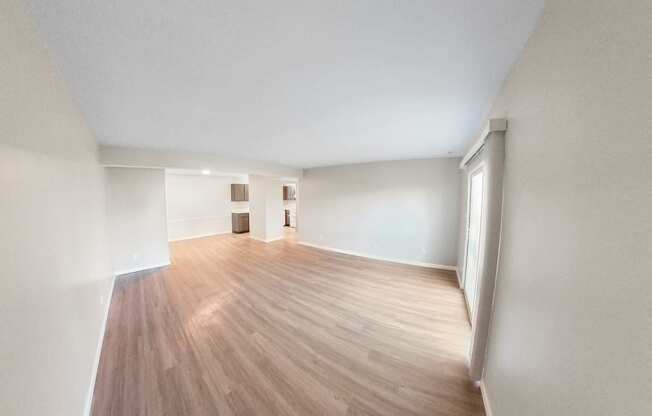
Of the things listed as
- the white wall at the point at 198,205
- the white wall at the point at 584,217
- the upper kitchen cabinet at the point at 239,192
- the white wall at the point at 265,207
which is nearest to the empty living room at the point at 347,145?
the white wall at the point at 584,217

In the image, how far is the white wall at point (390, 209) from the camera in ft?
12.5

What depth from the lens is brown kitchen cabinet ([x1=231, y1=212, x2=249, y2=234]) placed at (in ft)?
22.9

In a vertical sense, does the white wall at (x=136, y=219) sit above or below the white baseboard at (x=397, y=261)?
above

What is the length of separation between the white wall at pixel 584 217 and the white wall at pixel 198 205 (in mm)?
7506

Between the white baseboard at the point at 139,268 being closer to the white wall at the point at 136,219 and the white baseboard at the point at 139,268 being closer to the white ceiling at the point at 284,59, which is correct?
the white wall at the point at 136,219

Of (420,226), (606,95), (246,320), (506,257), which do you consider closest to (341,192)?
(420,226)

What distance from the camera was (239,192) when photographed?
7082 millimetres

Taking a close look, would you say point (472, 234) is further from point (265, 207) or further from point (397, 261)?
point (265, 207)

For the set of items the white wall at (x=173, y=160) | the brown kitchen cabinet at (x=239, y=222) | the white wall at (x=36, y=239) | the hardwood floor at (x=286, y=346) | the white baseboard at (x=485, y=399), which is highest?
the white wall at (x=173, y=160)

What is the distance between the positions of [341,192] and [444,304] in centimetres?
311

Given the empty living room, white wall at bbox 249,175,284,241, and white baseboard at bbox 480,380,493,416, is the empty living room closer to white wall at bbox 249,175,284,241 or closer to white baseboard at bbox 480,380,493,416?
white baseboard at bbox 480,380,493,416

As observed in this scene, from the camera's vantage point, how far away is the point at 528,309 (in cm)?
90

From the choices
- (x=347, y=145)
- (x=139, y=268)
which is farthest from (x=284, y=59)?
(x=139, y=268)

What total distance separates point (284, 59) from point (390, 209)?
146 inches
